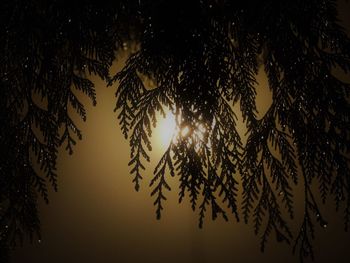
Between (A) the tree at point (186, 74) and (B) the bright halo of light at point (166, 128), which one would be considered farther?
(B) the bright halo of light at point (166, 128)

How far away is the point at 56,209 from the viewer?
2.96 m

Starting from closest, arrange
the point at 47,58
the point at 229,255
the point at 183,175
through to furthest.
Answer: the point at 183,175
the point at 47,58
the point at 229,255

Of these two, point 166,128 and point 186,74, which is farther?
point 166,128

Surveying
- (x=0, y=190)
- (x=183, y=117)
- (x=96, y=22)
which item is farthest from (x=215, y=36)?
(x=0, y=190)

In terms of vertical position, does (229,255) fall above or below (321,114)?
below

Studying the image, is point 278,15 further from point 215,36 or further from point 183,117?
point 183,117

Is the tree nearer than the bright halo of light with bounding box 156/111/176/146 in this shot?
Yes

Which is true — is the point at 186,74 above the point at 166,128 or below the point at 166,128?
below

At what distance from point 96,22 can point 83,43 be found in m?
0.10

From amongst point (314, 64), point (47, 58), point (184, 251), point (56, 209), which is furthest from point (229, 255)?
point (47, 58)

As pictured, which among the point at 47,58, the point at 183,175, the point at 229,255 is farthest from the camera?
the point at 229,255

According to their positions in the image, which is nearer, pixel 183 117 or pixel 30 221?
pixel 183 117

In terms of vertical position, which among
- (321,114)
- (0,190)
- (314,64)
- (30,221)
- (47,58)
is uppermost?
(47,58)

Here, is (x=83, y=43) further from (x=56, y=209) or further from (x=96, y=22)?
(x=56, y=209)
